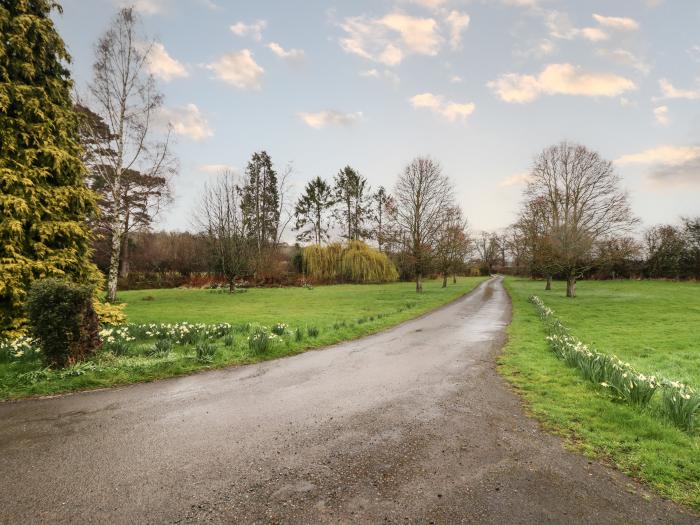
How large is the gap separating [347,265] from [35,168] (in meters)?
33.5

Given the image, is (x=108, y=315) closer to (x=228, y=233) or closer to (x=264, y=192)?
(x=228, y=233)

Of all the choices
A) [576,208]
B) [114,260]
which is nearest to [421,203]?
[576,208]

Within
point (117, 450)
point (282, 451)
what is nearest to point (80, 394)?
point (117, 450)

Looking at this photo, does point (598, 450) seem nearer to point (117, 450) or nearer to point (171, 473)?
point (171, 473)

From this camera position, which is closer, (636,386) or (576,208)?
(636,386)

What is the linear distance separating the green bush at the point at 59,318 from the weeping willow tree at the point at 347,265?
34.2 metres

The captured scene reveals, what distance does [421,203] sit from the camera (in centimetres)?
3133

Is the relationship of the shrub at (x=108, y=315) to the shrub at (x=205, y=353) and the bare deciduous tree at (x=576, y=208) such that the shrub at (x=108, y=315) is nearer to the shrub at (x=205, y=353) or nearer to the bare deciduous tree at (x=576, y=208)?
the shrub at (x=205, y=353)

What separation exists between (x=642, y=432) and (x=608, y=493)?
1760mm

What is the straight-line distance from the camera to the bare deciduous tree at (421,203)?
3066 centimetres

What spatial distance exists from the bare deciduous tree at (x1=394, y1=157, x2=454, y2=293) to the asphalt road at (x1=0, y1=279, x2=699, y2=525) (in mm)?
24973

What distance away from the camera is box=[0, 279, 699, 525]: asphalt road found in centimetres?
296

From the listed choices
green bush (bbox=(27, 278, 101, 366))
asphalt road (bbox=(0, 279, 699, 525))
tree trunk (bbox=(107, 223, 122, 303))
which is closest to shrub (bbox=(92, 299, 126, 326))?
green bush (bbox=(27, 278, 101, 366))

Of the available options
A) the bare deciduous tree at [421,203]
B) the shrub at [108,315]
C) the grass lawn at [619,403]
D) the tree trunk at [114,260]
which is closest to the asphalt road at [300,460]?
the grass lawn at [619,403]
